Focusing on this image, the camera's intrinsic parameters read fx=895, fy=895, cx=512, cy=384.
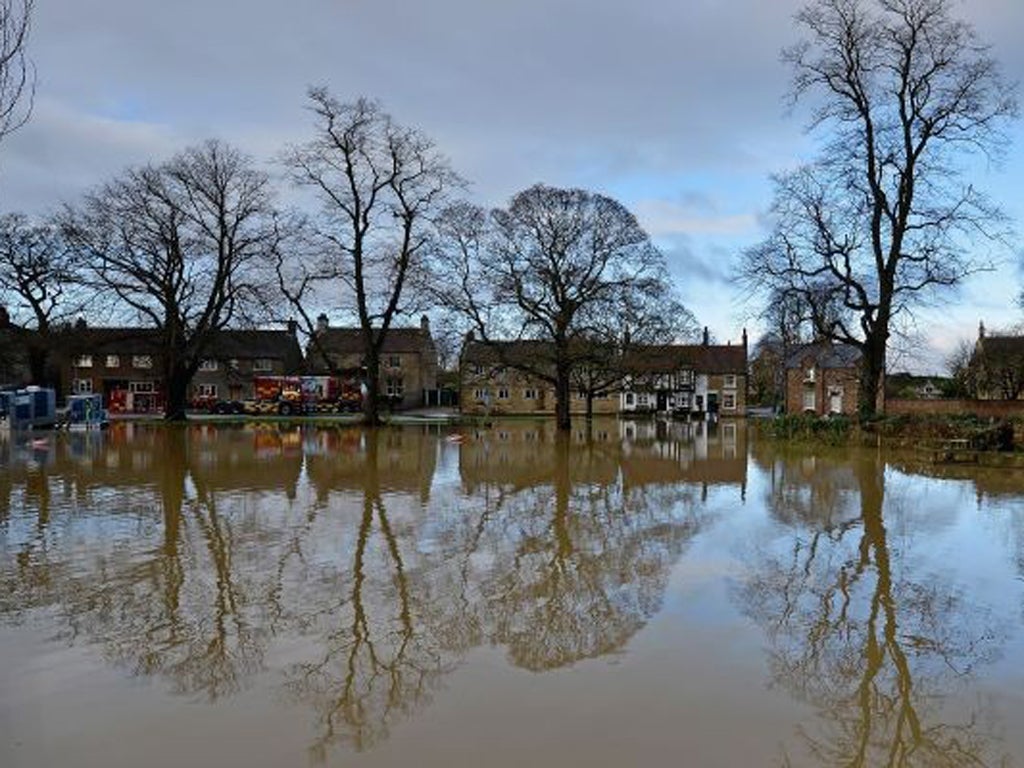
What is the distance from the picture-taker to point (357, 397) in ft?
200

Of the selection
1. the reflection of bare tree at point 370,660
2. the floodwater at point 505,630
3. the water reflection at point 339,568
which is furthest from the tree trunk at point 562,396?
the reflection of bare tree at point 370,660

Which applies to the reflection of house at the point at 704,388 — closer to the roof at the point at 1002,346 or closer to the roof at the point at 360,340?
the roof at the point at 360,340

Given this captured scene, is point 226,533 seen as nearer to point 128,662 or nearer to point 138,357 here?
point 128,662

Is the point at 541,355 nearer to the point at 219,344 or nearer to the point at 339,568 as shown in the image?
the point at 219,344

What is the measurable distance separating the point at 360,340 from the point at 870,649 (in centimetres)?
6919

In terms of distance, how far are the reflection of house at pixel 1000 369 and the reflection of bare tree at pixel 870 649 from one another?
48.3 meters

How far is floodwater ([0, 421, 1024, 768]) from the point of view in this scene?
17.5ft

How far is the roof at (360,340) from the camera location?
73.8 meters

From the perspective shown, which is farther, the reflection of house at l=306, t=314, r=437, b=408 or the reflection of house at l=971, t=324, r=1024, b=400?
the reflection of house at l=306, t=314, r=437, b=408

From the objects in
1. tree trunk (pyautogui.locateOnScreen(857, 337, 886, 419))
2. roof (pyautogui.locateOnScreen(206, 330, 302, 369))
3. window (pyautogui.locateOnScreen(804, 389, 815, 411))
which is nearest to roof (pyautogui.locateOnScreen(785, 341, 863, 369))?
window (pyautogui.locateOnScreen(804, 389, 815, 411))

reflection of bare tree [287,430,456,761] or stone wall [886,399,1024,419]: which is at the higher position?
stone wall [886,399,1024,419]

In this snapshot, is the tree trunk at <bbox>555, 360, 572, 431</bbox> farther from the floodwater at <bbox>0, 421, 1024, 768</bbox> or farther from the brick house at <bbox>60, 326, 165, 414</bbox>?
the brick house at <bbox>60, 326, 165, 414</bbox>

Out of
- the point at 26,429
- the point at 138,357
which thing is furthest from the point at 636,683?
the point at 138,357

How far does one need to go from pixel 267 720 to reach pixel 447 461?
18.6 metres
